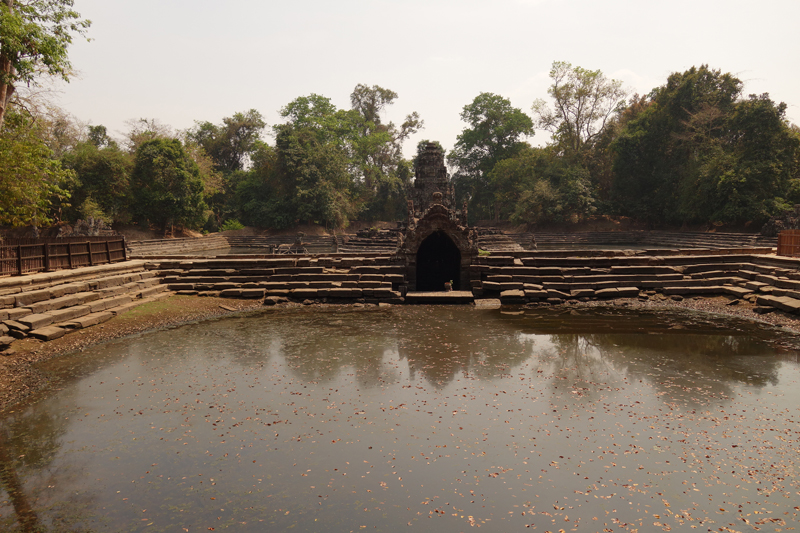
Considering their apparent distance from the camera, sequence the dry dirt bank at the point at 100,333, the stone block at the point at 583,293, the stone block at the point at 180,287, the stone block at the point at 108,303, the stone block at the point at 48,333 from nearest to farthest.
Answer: the dry dirt bank at the point at 100,333 < the stone block at the point at 48,333 < the stone block at the point at 108,303 < the stone block at the point at 583,293 < the stone block at the point at 180,287

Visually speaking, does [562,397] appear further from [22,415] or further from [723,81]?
[723,81]

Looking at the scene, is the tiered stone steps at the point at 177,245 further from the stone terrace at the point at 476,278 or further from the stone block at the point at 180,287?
the stone terrace at the point at 476,278

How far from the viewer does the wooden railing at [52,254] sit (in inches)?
462

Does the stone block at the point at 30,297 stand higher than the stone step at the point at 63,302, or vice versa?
the stone block at the point at 30,297

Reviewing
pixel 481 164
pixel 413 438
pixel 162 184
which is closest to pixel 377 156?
pixel 481 164

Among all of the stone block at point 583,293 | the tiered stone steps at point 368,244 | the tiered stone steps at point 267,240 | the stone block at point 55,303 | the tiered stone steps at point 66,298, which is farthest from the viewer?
the tiered stone steps at point 267,240

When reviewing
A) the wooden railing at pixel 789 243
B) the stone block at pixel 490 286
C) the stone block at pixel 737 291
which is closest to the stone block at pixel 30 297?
the stone block at pixel 490 286

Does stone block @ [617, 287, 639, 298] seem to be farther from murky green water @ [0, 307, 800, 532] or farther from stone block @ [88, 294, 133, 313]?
stone block @ [88, 294, 133, 313]

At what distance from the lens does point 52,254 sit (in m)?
12.7

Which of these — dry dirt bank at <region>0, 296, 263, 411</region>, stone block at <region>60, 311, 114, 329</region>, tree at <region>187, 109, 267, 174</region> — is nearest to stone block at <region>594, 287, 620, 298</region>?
dry dirt bank at <region>0, 296, 263, 411</region>

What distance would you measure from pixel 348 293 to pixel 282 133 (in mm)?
37298

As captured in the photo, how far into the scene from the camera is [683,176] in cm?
3853

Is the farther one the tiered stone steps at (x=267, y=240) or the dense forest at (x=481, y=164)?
the tiered stone steps at (x=267, y=240)

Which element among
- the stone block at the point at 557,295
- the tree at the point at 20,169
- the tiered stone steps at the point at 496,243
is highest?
the tree at the point at 20,169
